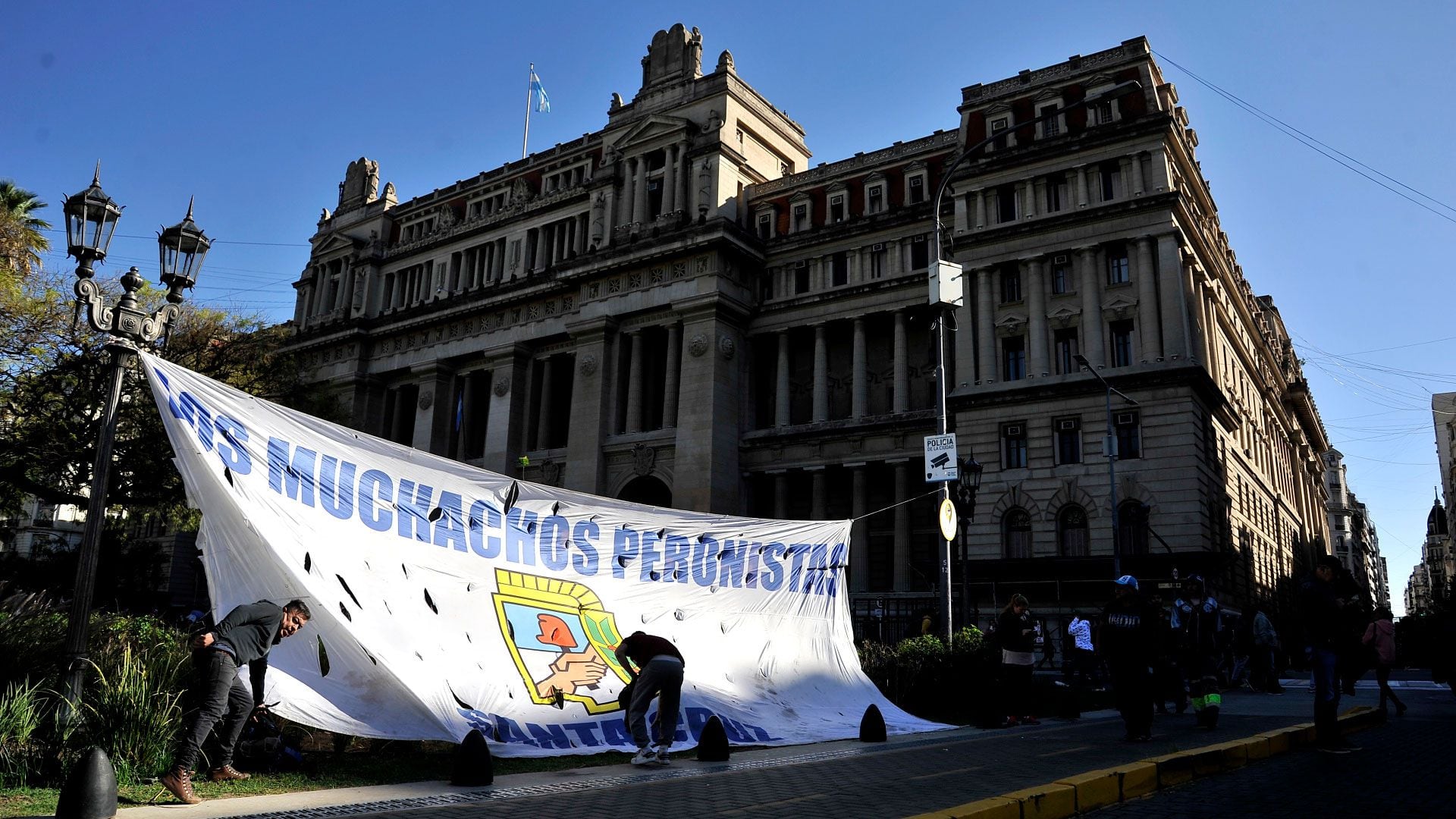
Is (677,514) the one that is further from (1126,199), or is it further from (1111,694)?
(1126,199)

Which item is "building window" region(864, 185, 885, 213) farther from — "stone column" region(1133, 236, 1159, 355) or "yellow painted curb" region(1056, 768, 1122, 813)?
"yellow painted curb" region(1056, 768, 1122, 813)

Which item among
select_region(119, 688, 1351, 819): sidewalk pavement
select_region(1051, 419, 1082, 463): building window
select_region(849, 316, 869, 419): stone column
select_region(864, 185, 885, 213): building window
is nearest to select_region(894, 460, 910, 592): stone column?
select_region(849, 316, 869, 419): stone column

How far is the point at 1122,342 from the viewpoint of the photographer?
38688 mm

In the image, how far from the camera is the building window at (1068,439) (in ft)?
123

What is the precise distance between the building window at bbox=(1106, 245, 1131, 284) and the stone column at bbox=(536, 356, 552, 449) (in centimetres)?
3028

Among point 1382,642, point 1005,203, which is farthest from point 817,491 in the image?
point 1382,642

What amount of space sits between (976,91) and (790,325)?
14.1 m

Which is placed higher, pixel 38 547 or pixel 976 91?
pixel 976 91

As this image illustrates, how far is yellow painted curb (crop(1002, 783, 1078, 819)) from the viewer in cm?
721

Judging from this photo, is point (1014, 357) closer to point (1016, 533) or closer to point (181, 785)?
point (1016, 533)

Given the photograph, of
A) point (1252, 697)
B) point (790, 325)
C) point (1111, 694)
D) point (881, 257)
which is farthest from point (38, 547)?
point (1252, 697)

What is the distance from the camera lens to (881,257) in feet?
154

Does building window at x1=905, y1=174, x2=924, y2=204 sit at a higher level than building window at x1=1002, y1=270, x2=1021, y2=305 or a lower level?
higher

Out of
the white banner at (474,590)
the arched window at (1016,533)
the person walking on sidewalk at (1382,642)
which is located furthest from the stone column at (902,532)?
the white banner at (474,590)
